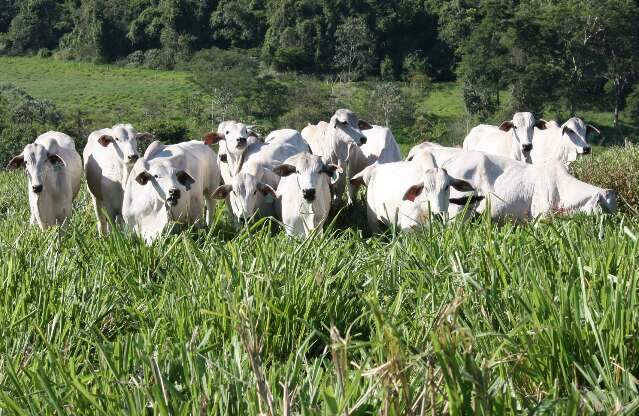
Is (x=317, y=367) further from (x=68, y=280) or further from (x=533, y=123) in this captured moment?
(x=533, y=123)

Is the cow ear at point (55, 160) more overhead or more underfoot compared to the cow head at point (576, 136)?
more overhead

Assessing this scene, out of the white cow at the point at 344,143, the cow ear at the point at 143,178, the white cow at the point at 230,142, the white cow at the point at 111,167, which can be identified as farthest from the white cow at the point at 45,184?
the white cow at the point at 344,143

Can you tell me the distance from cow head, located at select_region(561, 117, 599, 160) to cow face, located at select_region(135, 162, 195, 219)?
5.50 m

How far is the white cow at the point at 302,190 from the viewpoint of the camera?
776 centimetres

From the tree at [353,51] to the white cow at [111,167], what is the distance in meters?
68.0

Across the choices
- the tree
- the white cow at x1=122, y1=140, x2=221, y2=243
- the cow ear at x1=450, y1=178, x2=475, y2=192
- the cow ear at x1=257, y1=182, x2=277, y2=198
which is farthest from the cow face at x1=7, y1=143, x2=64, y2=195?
the tree

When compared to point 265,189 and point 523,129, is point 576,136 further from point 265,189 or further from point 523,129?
point 265,189

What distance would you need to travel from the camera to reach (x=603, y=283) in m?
3.35

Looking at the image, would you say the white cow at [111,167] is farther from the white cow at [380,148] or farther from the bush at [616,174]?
the bush at [616,174]

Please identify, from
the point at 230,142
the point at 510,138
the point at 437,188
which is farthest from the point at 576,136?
the point at 437,188

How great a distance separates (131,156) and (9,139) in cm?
2972

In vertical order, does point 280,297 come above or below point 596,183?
above

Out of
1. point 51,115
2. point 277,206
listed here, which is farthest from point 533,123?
point 51,115

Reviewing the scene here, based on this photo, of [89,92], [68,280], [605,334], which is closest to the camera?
[605,334]
